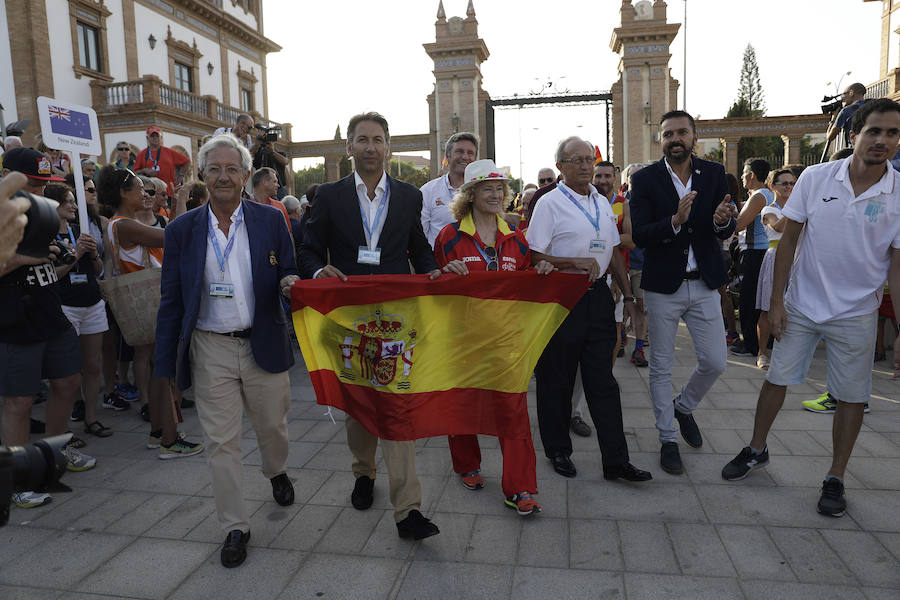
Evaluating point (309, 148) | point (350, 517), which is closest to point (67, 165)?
point (350, 517)

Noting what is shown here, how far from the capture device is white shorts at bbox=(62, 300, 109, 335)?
5127 mm

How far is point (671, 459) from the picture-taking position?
13.6 ft

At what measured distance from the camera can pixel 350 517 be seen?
142 inches

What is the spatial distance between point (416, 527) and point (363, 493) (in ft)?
1.99

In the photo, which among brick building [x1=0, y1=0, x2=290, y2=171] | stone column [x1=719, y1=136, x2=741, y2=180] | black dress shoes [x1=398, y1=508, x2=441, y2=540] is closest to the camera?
black dress shoes [x1=398, y1=508, x2=441, y2=540]

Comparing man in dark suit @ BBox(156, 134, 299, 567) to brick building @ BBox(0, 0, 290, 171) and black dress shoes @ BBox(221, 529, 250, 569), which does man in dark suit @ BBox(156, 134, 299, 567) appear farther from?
brick building @ BBox(0, 0, 290, 171)

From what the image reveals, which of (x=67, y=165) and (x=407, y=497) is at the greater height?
(x=67, y=165)

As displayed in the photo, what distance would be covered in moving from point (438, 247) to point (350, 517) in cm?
172

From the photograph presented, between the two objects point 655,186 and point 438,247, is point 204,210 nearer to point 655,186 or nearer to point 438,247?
point 438,247

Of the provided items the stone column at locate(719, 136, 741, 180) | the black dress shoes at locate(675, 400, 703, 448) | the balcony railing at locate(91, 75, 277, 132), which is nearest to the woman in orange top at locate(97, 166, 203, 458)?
the black dress shoes at locate(675, 400, 703, 448)

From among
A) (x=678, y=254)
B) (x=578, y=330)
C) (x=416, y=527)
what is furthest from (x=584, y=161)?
(x=416, y=527)

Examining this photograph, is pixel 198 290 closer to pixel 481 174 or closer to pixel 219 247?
pixel 219 247

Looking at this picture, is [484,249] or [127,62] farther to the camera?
[127,62]

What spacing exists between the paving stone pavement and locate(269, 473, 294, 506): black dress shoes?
7cm
